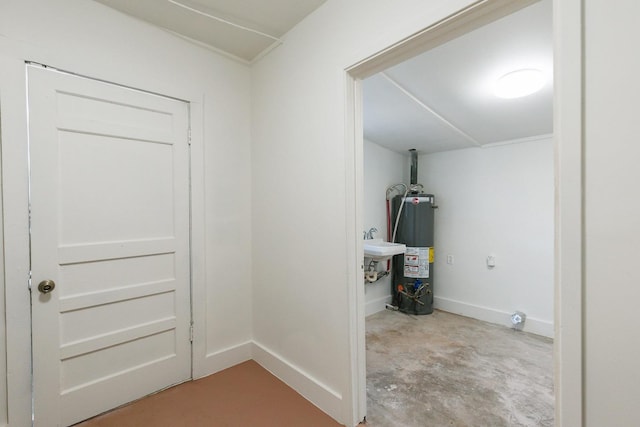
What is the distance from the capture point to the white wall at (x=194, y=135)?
1473mm

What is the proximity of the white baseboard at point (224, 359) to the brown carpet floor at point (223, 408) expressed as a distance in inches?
2.5

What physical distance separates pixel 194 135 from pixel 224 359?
1732 millimetres

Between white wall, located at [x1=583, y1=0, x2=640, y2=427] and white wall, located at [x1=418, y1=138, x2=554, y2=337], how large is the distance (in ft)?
7.99

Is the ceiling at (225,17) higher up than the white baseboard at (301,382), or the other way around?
the ceiling at (225,17)

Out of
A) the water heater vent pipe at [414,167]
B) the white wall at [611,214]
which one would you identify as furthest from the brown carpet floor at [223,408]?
the water heater vent pipe at [414,167]

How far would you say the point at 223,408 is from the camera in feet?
5.82

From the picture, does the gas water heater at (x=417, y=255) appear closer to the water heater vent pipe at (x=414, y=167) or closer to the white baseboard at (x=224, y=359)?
the water heater vent pipe at (x=414, y=167)

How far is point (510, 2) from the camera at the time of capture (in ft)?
3.51

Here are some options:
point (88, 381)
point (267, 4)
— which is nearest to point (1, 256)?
point (88, 381)

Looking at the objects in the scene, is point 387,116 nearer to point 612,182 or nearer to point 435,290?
point 612,182

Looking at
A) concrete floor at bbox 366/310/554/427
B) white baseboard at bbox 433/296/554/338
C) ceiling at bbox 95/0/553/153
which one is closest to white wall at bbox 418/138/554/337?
white baseboard at bbox 433/296/554/338

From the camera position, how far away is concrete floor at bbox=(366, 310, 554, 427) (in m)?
1.73

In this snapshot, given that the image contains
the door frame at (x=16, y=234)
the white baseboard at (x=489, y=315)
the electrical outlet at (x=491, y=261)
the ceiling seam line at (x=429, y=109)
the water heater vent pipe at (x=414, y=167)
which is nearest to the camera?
the door frame at (x=16, y=234)

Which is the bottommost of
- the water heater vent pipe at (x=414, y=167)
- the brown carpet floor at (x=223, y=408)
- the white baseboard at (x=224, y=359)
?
the brown carpet floor at (x=223, y=408)
